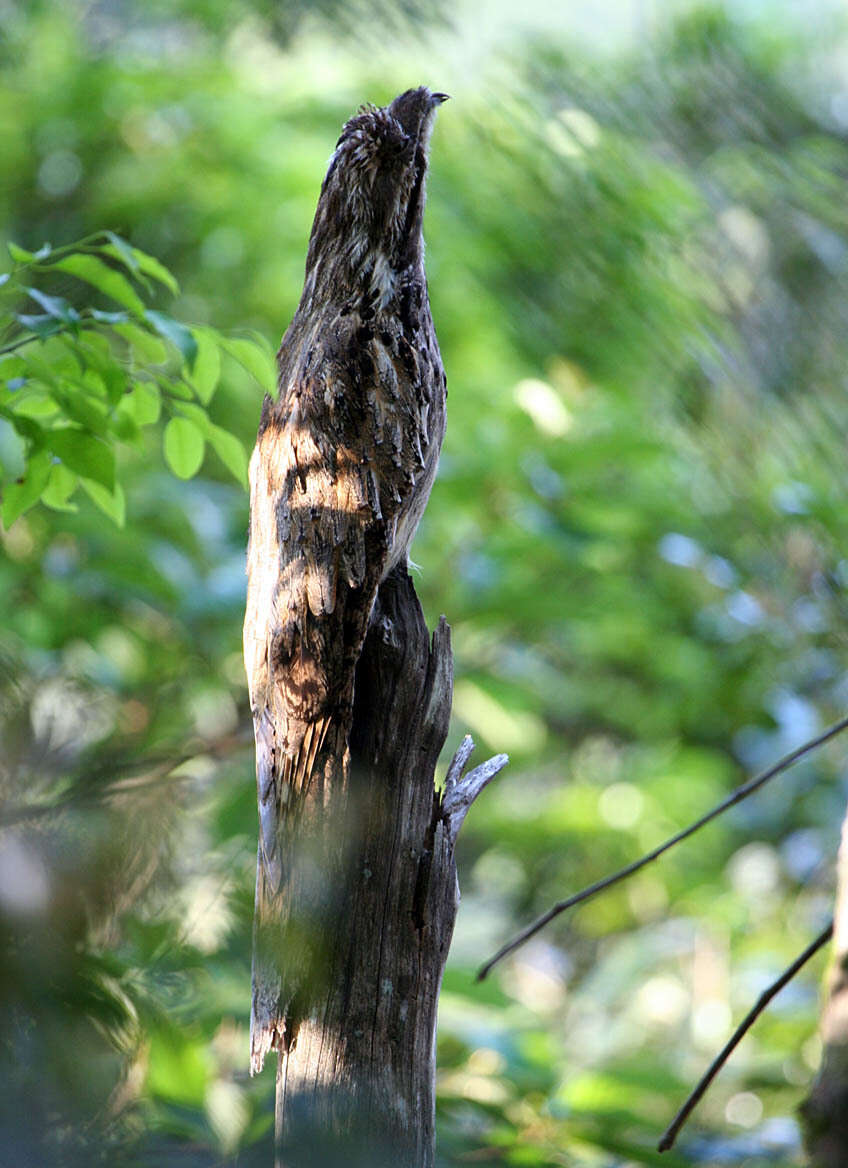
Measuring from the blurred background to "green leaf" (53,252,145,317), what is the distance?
430mm

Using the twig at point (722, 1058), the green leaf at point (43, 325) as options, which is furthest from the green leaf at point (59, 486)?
the twig at point (722, 1058)

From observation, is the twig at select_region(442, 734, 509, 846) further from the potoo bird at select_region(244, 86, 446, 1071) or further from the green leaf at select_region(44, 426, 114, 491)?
the green leaf at select_region(44, 426, 114, 491)

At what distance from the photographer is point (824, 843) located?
407cm

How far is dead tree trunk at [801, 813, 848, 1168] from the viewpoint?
0.74 meters

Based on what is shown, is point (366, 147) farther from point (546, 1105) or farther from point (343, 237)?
point (546, 1105)

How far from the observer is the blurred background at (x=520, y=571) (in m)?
0.64

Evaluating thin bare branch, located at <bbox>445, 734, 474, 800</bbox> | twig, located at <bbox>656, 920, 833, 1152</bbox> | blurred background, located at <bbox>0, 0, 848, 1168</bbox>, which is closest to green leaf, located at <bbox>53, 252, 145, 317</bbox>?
blurred background, located at <bbox>0, 0, 848, 1168</bbox>

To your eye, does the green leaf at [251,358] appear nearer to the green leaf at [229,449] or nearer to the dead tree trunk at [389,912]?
the green leaf at [229,449]

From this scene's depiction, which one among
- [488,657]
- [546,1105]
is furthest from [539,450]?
[546,1105]

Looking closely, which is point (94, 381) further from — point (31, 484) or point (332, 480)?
point (332, 480)

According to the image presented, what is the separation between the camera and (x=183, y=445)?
4.09 ft

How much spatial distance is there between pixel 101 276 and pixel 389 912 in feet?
2.54

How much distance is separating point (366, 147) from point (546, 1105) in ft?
4.97

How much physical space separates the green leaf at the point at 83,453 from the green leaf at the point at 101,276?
0.16 m
